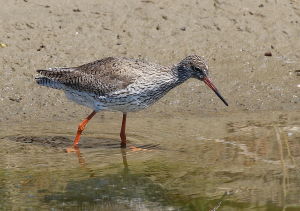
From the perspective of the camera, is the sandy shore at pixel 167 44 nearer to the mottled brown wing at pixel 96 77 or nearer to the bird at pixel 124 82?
the mottled brown wing at pixel 96 77

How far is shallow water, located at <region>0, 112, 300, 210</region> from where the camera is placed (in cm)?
789

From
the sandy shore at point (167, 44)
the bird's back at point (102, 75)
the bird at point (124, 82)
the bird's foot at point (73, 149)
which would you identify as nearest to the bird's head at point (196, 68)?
the bird at point (124, 82)

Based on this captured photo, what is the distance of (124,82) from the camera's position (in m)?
10.2

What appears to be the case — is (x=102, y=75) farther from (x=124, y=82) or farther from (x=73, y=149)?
(x=73, y=149)

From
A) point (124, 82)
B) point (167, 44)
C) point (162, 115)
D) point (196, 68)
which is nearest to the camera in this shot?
point (124, 82)

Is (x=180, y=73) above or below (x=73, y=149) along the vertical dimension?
above

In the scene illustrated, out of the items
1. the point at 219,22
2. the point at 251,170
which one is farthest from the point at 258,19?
the point at 251,170

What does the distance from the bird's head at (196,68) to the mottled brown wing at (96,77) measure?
0.73m

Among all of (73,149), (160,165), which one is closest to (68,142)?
(73,149)

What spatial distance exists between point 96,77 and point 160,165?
67.9 inches

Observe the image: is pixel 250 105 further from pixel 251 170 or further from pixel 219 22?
pixel 251 170

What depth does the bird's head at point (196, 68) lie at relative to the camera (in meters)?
10.3

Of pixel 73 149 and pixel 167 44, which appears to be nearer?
pixel 73 149

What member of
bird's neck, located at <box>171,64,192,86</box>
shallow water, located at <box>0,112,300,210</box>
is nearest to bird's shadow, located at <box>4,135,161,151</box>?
shallow water, located at <box>0,112,300,210</box>
